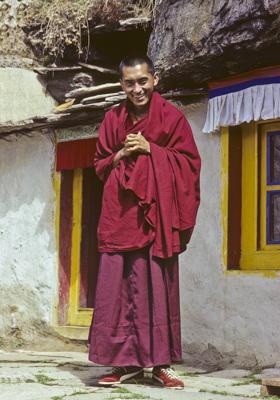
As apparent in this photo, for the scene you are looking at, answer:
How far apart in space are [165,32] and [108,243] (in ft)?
9.43

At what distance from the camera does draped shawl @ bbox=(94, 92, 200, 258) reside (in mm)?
5250

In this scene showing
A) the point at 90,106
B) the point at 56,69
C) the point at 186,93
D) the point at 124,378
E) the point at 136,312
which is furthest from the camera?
the point at 56,69

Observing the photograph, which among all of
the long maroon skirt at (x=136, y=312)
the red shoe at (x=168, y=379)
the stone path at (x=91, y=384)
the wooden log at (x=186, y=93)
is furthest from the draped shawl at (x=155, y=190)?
the wooden log at (x=186, y=93)

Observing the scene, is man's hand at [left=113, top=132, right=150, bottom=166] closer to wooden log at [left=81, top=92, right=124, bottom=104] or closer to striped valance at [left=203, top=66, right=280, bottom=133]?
striped valance at [left=203, top=66, right=280, bottom=133]

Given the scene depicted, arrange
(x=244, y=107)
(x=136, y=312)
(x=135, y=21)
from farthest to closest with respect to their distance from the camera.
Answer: (x=135, y=21) < (x=244, y=107) < (x=136, y=312)

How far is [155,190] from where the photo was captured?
Answer: 17.3 ft

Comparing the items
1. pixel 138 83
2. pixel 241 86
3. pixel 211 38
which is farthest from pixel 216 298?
pixel 138 83

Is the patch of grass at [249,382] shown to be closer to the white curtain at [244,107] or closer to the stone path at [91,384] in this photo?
the stone path at [91,384]

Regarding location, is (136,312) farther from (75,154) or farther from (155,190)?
(75,154)

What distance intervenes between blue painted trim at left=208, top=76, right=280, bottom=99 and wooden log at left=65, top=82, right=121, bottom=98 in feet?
3.82

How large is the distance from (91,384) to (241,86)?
2.83m

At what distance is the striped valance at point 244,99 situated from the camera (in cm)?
687

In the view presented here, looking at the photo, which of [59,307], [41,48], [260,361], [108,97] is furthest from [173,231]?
[41,48]

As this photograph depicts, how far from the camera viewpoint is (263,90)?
6922 mm
